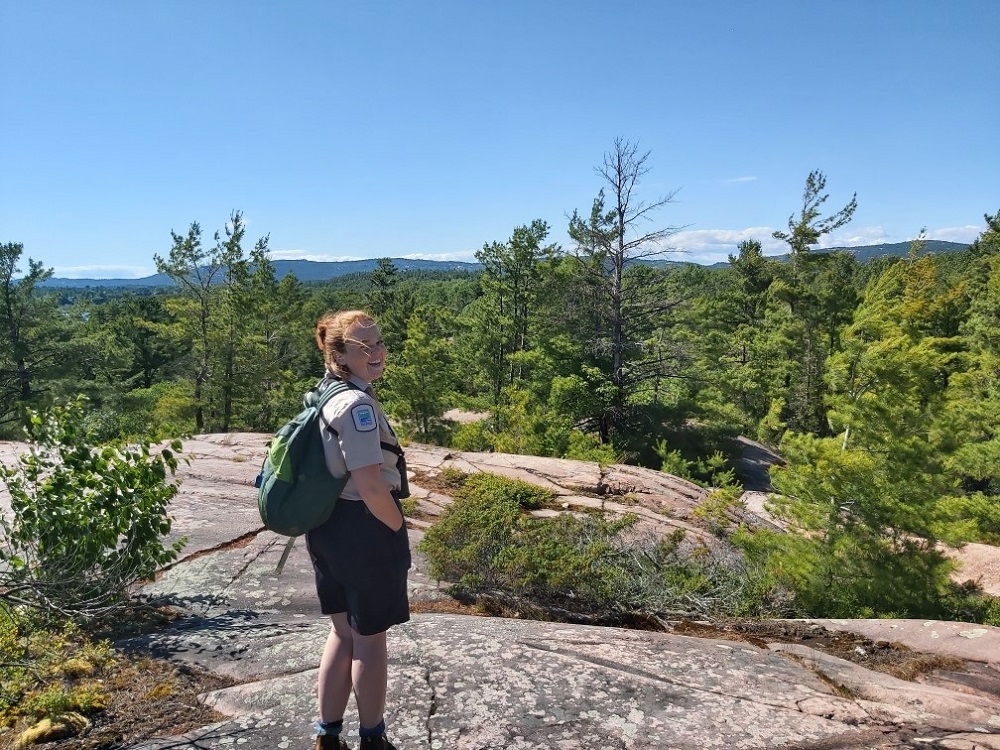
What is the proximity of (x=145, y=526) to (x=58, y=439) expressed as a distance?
80 centimetres

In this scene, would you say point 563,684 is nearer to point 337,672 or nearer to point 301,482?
point 337,672

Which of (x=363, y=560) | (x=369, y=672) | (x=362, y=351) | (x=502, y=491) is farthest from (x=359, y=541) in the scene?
(x=502, y=491)

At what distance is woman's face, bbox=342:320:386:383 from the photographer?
7.72ft

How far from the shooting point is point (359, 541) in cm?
226

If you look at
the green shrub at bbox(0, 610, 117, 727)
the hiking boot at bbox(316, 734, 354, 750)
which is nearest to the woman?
the hiking boot at bbox(316, 734, 354, 750)

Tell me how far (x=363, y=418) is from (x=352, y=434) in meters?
0.07

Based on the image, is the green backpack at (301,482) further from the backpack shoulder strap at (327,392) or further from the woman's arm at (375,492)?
the woman's arm at (375,492)

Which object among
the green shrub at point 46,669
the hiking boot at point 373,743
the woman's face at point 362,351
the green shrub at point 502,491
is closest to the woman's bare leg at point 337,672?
the hiking boot at point 373,743

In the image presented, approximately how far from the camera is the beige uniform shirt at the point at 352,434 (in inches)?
84.3

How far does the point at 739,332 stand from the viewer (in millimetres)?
32562

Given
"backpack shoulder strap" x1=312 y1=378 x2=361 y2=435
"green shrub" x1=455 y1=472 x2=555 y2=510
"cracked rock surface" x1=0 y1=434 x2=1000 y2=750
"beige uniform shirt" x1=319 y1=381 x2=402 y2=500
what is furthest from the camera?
"green shrub" x1=455 y1=472 x2=555 y2=510

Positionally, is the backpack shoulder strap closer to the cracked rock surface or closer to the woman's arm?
the woman's arm

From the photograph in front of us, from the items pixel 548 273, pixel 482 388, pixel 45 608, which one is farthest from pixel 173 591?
pixel 482 388

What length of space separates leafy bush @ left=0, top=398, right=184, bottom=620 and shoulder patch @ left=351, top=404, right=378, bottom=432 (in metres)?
2.34
